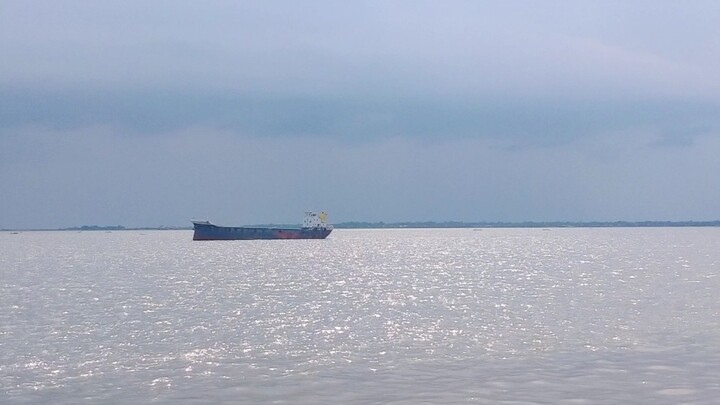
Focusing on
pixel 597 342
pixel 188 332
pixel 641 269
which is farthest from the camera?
pixel 641 269

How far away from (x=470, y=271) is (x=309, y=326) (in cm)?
5413

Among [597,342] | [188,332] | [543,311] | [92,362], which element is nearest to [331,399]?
[92,362]

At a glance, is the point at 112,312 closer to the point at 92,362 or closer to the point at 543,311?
the point at 92,362

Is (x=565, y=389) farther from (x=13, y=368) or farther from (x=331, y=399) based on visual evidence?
(x=13, y=368)

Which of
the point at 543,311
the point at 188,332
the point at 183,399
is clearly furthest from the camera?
the point at 543,311

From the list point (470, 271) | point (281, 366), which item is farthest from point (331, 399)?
point (470, 271)

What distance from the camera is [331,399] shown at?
81.4ft

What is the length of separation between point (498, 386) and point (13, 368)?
16.1 m

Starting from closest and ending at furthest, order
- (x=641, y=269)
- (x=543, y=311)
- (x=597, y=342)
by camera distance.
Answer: (x=597, y=342) < (x=543, y=311) < (x=641, y=269)

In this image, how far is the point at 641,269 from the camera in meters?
94.4

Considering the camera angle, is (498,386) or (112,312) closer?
(498,386)

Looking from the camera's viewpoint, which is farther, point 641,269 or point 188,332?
point 641,269

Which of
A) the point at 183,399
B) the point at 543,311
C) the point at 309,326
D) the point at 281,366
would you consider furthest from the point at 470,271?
the point at 183,399

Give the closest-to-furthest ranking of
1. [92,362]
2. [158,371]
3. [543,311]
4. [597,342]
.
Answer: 1. [158,371]
2. [92,362]
3. [597,342]
4. [543,311]
